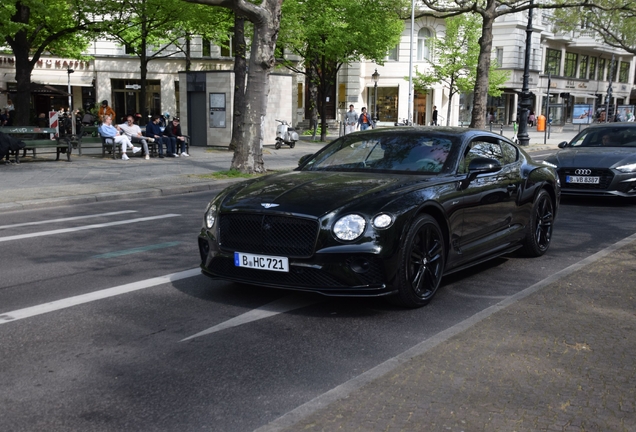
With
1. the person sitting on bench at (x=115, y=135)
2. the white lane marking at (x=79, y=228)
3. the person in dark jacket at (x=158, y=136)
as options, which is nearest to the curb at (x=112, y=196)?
the white lane marking at (x=79, y=228)

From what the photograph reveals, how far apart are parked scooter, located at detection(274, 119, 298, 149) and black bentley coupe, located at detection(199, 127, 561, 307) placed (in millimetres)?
21487

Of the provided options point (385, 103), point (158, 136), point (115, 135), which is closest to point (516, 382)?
point (115, 135)

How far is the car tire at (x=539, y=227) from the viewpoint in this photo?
8.10m

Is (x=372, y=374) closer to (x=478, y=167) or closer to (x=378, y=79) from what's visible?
(x=478, y=167)

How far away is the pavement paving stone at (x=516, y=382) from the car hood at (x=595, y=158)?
24.5 feet

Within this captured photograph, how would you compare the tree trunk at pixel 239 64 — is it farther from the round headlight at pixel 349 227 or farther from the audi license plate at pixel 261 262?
the round headlight at pixel 349 227

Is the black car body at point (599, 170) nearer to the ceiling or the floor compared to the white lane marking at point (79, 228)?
nearer to the ceiling

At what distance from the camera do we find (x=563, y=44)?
226 feet

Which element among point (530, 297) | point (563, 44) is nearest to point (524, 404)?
point (530, 297)

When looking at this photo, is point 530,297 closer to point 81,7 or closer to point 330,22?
point 81,7

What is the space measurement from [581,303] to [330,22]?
3153cm

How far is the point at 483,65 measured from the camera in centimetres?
2975

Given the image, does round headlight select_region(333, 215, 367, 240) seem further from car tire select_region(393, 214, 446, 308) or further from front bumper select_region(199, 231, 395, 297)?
car tire select_region(393, 214, 446, 308)

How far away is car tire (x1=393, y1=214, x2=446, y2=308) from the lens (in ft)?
18.9
